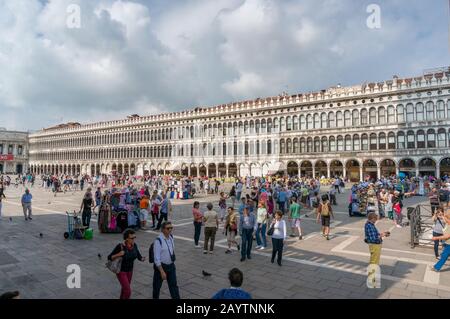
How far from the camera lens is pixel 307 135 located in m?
48.3

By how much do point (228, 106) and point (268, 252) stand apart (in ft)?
163

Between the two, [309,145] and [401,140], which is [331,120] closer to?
[309,145]

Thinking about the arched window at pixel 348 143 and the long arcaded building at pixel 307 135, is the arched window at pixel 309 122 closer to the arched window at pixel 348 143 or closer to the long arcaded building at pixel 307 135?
the long arcaded building at pixel 307 135

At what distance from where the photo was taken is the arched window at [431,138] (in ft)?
126

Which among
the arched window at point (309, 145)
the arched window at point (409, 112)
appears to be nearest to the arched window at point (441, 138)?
the arched window at point (409, 112)

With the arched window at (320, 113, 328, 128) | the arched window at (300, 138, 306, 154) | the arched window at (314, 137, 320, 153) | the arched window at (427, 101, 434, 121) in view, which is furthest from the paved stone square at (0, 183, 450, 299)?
the arched window at (300, 138, 306, 154)

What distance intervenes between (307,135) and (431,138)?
56.9 feet

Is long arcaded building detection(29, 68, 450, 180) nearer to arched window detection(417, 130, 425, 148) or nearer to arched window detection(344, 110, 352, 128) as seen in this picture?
arched window detection(344, 110, 352, 128)

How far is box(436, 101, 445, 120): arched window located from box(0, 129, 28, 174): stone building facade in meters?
117

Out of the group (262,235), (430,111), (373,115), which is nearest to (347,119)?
(373,115)
